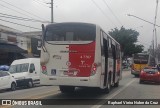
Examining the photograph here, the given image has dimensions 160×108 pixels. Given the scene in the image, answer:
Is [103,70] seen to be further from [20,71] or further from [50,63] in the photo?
[20,71]

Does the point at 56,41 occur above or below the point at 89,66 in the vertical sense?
above

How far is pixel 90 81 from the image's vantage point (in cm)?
1670

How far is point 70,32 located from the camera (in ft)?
57.3

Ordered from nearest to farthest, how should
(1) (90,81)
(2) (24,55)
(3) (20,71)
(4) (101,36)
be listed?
(1) (90,81), (4) (101,36), (3) (20,71), (2) (24,55)

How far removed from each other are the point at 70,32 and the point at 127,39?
75674 mm

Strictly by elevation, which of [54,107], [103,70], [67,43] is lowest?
[54,107]

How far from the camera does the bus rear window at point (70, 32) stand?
17.3 m

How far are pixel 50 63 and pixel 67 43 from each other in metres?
1.16

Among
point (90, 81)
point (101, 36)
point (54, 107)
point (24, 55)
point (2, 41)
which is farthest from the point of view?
point (24, 55)

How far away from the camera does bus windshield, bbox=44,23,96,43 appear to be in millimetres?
17312

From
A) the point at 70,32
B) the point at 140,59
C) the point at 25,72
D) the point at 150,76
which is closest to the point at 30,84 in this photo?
the point at 25,72

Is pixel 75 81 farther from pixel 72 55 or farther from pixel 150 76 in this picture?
pixel 150 76

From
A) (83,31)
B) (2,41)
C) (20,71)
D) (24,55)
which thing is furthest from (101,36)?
(24,55)

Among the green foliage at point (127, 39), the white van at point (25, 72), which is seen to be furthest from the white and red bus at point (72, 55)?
the green foliage at point (127, 39)
